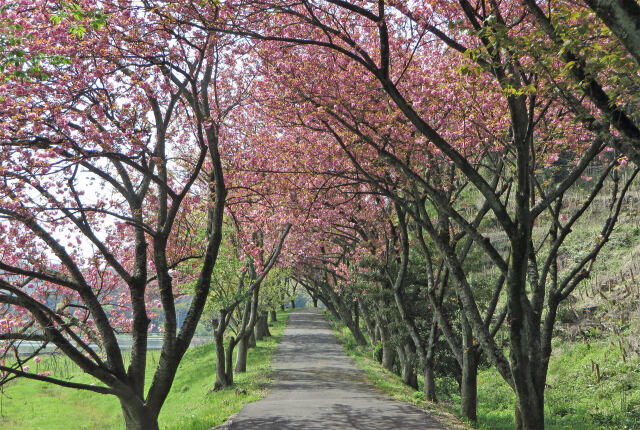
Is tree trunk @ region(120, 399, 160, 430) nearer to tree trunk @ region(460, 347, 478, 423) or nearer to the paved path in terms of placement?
the paved path

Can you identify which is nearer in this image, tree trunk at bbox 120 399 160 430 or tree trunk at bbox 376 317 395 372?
tree trunk at bbox 120 399 160 430

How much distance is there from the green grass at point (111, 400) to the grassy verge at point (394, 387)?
13.1ft

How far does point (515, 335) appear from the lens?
7.74m

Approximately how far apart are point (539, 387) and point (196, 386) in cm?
1978

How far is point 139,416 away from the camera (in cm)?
845

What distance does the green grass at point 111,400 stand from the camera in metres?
16.9

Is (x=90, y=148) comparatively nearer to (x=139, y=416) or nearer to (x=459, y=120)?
(x=139, y=416)

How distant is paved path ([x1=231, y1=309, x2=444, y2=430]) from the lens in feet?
36.1

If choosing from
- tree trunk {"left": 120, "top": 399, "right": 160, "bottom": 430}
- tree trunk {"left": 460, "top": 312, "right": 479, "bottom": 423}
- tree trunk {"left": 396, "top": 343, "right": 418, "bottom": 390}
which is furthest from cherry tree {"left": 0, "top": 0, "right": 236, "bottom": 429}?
tree trunk {"left": 396, "top": 343, "right": 418, "bottom": 390}

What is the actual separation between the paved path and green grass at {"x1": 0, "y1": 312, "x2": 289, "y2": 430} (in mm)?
852

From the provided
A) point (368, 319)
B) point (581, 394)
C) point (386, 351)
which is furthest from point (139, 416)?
point (368, 319)

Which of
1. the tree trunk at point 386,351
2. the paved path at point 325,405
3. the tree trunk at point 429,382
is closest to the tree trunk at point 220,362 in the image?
the paved path at point 325,405

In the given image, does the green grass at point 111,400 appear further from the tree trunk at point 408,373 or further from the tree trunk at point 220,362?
the tree trunk at point 408,373

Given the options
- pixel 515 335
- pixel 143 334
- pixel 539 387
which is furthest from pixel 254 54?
pixel 539 387
